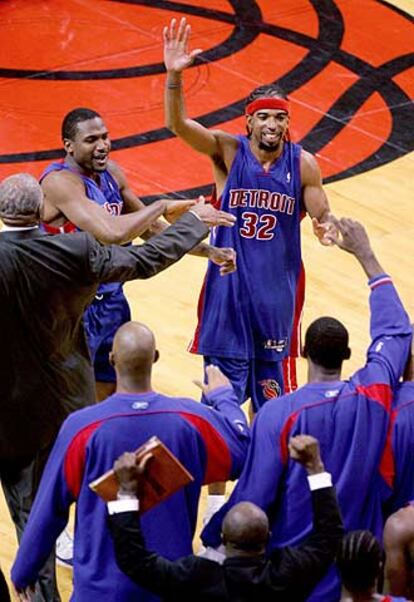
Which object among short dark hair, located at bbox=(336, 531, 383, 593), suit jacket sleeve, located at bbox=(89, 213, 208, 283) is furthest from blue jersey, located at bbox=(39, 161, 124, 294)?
short dark hair, located at bbox=(336, 531, 383, 593)

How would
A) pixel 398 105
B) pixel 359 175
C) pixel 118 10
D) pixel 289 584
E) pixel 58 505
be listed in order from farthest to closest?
pixel 118 10 → pixel 398 105 → pixel 359 175 → pixel 58 505 → pixel 289 584

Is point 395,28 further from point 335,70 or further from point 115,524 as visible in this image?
point 115,524

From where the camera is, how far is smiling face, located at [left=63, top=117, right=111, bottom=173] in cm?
668

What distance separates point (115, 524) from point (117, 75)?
760cm

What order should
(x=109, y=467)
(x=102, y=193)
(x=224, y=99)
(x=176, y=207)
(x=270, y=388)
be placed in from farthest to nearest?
(x=224, y=99), (x=270, y=388), (x=102, y=193), (x=176, y=207), (x=109, y=467)

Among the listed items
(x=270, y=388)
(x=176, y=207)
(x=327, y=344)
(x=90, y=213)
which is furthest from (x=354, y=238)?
(x=270, y=388)

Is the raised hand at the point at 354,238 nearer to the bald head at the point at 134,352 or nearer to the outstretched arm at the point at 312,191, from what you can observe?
the bald head at the point at 134,352

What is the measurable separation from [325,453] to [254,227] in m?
2.18

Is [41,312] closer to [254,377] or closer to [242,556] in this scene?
[242,556]

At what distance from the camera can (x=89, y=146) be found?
6688 mm

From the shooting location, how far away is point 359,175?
34.7ft

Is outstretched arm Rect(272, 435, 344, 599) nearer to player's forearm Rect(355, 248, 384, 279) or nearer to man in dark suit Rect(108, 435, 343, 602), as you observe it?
man in dark suit Rect(108, 435, 343, 602)

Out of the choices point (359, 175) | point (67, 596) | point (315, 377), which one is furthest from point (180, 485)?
point (359, 175)

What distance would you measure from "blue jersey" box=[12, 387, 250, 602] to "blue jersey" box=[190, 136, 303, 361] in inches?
80.2
